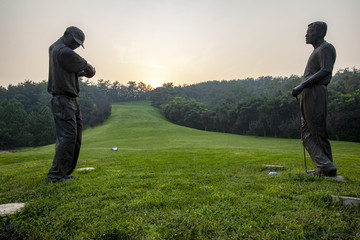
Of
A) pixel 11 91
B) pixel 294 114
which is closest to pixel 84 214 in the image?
pixel 294 114

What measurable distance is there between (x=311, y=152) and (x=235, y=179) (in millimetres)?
2430

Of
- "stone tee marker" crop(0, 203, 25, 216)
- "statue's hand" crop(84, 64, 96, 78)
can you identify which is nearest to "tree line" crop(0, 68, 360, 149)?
"statue's hand" crop(84, 64, 96, 78)

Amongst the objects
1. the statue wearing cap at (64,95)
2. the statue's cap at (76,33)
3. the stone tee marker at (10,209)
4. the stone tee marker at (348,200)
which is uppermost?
the statue's cap at (76,33)

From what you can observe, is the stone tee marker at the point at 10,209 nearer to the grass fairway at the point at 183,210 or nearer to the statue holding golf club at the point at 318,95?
the grass fairway at the point at 183,210

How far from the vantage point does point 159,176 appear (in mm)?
6133

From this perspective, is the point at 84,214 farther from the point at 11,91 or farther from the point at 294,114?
the point at 11,91

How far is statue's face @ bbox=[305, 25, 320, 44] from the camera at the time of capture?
5777 mm

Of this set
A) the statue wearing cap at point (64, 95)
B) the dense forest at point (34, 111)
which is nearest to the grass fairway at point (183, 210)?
the statue wearing cap at point (64, 95)

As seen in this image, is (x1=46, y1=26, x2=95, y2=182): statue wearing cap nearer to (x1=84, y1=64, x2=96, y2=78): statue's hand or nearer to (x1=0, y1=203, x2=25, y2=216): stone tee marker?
(x1=84, y1=64, x2=96, y2=78): statue's hand

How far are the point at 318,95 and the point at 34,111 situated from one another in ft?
258

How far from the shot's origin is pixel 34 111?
212ft

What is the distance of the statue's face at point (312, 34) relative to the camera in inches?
227

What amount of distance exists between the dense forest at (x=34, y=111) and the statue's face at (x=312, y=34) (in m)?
53.8

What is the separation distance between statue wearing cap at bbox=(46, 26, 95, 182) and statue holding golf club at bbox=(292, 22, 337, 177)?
6645 mm
